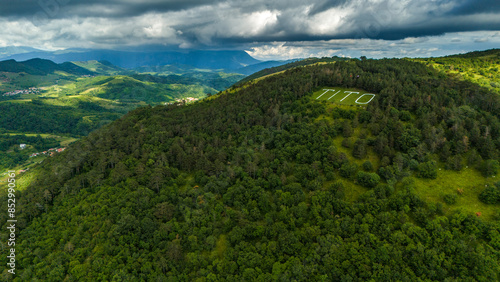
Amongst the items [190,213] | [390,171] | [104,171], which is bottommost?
[190,213]

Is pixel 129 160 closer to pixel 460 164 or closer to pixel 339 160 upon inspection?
pixel 339 160

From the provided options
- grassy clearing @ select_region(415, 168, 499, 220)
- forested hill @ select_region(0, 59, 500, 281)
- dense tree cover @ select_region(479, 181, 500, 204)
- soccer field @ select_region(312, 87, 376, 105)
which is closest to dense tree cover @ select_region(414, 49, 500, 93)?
forested hill @ select_region(0, 59, 500, 281)

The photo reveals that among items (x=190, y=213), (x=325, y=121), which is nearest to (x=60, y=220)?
(x=190, y=213)

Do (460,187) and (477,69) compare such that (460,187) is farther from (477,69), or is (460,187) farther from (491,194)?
(477,69)

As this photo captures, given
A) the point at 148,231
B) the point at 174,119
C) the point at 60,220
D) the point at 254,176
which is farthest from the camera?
the point at 174,119

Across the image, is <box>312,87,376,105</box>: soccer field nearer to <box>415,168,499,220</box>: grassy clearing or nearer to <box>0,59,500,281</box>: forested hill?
<box>0,59,500,281</box>: forested hill

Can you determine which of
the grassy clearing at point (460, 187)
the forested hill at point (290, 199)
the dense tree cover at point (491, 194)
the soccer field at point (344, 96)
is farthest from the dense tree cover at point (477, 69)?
the dense tree cover at point (491, 194)
